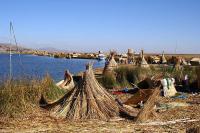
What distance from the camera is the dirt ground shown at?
7.67m

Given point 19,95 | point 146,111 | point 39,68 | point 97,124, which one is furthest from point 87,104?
point 39,68

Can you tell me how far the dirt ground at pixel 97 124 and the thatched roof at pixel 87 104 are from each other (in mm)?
274

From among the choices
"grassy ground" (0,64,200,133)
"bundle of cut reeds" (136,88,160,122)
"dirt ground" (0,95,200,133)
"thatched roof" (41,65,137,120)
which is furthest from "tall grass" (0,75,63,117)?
"bundle of cut reeds" (136,88,160,122)

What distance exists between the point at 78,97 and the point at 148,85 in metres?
5.83

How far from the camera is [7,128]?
763cm

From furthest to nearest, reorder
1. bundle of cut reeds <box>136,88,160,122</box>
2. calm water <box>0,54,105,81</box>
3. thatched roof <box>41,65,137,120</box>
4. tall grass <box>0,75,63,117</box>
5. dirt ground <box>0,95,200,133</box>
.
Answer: calm water <box>0,54,105,81</box> < thatched roof <box>41,65,137,120</box> < bundle of cut reeds <box>136,88,160,122</box> < tall grass <box>0,75,63,117</box> < dirt ground <box>0,95,200,133</box>

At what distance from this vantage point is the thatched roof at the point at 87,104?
881 centimetres

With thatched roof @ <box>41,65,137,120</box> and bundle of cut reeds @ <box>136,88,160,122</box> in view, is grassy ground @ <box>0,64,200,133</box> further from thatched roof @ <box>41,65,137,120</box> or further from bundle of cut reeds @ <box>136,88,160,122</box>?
thatched roof @ <box>41,65,137,120</box>

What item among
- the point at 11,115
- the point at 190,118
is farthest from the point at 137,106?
the point at 11,115

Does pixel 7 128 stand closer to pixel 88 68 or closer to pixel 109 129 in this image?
pixel 109 129

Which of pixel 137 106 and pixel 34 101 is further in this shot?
pixel 137 106

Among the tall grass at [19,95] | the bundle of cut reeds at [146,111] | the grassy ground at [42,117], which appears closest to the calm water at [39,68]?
the tall grass at [19,95]

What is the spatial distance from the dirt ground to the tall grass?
0.20 m

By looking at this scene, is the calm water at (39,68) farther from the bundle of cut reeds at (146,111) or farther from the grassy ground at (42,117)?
the bundle of cut reeds at (146,111)
